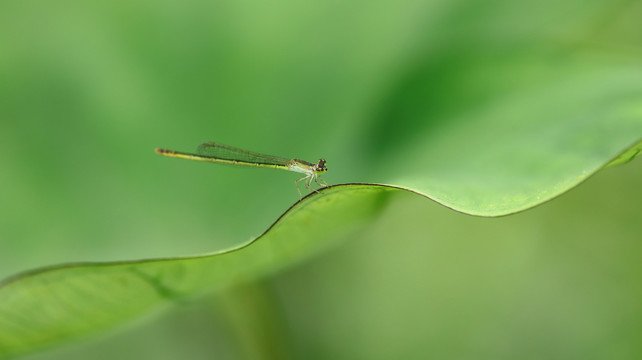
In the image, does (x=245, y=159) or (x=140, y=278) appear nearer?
(x=140, y=278)

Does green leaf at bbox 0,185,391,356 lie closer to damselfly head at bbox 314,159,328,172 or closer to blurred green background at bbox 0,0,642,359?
blurred green background at bbox 0,0,642,359

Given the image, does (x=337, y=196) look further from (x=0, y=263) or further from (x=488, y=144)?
(x=0, y=263)

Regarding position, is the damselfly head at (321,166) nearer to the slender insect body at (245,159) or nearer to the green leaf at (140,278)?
the slender insect body at (245,159)

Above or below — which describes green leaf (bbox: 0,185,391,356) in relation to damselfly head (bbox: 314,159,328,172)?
below

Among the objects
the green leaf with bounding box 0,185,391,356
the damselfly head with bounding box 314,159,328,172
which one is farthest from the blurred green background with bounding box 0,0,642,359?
the green leaf with bounding box 0,185,391,356

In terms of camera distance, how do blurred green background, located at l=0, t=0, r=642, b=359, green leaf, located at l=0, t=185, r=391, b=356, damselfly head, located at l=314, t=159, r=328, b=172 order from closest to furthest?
green leaf, located at l=0, t=185, r=391, b=356, blurred green background, located at l=0, t=0, r=642, b=359, damselfly head, located at l=314, t=159, r=328, b=172

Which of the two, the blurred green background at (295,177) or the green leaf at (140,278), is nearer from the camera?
Result: the green leaf at (140,278)

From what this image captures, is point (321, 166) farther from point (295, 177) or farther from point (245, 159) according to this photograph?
point (245, 159)

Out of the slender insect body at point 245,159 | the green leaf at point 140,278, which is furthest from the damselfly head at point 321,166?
the green leaf at point 140,278

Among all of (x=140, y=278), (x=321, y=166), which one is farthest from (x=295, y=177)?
(x=140, y=278)
